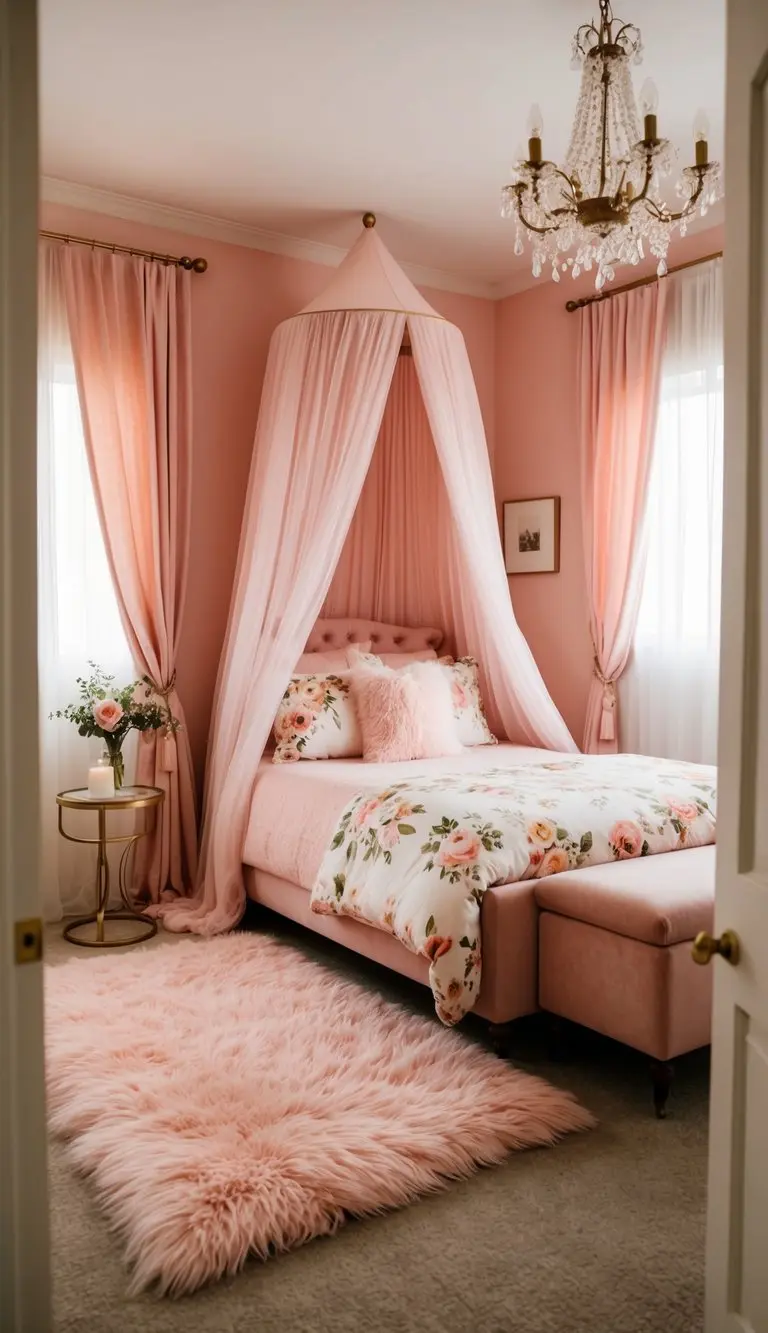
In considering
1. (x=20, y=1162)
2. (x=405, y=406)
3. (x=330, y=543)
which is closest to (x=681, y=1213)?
(x=20, y=1162)

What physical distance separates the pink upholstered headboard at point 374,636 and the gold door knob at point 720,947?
3.64 metres

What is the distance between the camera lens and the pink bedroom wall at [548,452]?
5.13 m

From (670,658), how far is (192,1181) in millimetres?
3177

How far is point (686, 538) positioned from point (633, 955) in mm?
2366

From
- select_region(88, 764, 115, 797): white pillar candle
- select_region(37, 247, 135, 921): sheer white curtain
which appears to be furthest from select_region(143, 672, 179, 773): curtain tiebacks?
select_region(88, 764, 115, 797): white pillar candle

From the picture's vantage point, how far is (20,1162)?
1123mm

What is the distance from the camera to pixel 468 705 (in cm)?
460

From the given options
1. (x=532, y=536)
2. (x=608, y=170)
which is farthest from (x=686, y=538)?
(x=608, y=170)

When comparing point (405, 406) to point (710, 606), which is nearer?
point (710, 606)

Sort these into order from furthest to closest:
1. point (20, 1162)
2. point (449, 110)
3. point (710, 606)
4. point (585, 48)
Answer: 1. point (710, 606)
2. point (449, 110)
3. point (585, 48)
4. point (20, 1162)

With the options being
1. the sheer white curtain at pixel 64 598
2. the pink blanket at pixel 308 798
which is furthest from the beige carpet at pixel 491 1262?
the sheer white curtain at pixel 64 598

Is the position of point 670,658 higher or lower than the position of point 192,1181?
higher

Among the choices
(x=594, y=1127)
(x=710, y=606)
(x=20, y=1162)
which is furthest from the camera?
(x=710, y=606)

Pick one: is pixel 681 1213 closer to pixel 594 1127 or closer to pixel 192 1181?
pixel 594 1127
